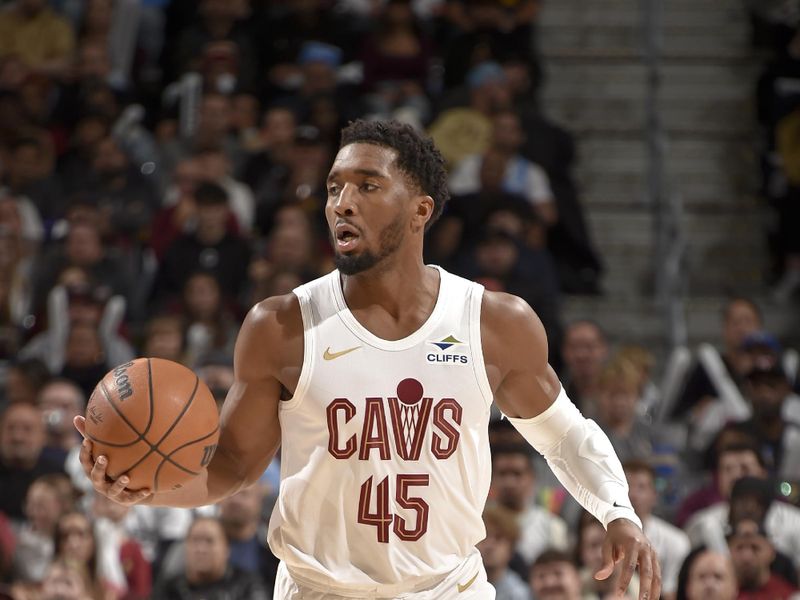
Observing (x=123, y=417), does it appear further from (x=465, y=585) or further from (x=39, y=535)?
(x=39, y=535)

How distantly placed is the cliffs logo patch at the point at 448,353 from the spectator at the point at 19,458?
13.6ft

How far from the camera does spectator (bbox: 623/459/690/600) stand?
6691 mm

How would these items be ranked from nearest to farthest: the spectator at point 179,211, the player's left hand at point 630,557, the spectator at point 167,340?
the player's left hand at point 630,557
the spectator at point 167,340
the spectator at point 179,211

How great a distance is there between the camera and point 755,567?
21.3 ft

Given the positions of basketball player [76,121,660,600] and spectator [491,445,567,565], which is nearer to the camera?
basketball player [76,121,660,600]

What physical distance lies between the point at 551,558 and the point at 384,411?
302 cm

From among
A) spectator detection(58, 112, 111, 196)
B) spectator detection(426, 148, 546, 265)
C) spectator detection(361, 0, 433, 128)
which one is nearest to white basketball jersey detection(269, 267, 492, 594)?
spectator detection(426, 148, 546, 265)

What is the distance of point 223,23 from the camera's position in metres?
10.6

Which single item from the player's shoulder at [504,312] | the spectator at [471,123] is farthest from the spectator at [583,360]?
the player's shoulder at [504,312]

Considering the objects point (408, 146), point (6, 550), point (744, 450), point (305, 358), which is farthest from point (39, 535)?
point (408, 146)

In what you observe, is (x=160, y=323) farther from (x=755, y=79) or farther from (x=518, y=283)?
(x=755, y=79)

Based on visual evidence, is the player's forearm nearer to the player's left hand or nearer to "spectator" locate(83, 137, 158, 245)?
the player's left hand

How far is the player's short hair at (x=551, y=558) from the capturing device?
6340 millimetres

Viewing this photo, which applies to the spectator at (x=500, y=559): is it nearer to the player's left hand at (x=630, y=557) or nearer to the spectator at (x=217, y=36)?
the player's left hand at (x=630, y=557)
